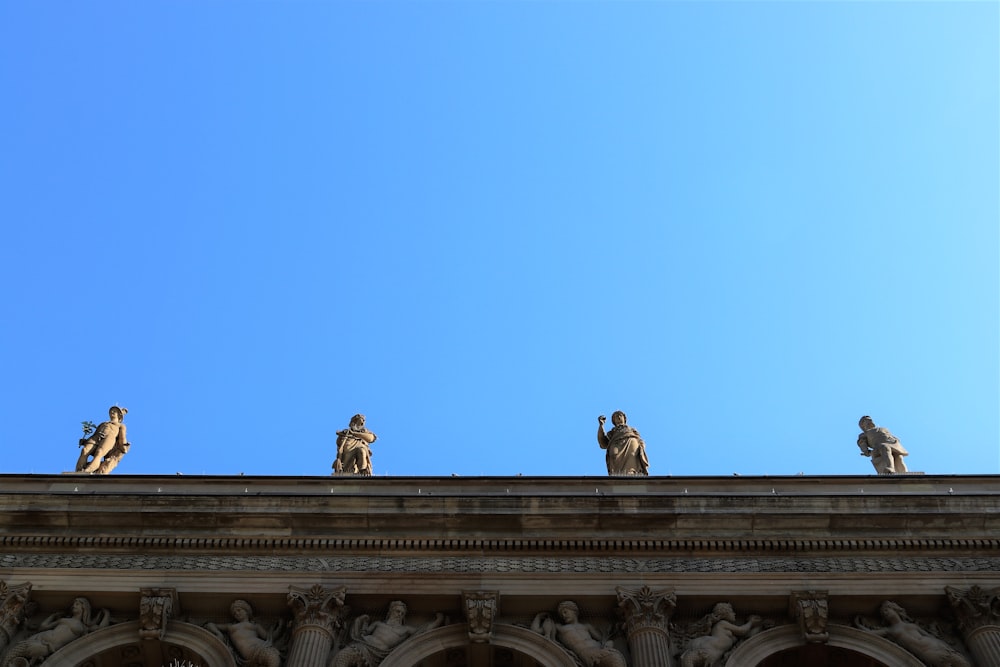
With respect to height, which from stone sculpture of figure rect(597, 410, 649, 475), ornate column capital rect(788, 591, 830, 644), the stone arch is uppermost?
stone sculpture of figure rect(597, 410, 649, 475)

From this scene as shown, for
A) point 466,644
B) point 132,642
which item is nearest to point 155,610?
point 132,642

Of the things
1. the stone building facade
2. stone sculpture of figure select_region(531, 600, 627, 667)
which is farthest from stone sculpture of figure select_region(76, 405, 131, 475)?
→ stone sculpture of figure select_region(531, 600, 627, 667)

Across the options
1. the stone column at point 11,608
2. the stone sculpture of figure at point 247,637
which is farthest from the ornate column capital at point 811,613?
the stone column at point 11,608

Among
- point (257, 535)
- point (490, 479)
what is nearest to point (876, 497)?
point (490, 479)

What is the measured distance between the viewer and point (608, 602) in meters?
22.4

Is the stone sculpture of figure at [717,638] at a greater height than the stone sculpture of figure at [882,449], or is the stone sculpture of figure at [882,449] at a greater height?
the stone sculpture of figure at [882,449]

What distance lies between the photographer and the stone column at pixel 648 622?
832 inches

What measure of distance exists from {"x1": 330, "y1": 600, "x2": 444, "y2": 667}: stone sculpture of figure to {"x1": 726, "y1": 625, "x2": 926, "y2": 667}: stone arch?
5.08 metres

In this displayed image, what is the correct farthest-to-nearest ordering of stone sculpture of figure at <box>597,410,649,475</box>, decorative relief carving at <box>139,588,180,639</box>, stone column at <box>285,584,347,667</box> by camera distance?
1. stone sculpture of figure at <box>597,410,649,475</box>
2. decorative relief carving at <box>139,588,180,639</box>
3. stone column at <box>285,584,347,667</box>

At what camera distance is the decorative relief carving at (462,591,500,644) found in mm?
21781

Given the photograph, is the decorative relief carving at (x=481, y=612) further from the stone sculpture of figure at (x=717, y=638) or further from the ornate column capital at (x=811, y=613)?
the ornate column capital at (x=811, y=613)

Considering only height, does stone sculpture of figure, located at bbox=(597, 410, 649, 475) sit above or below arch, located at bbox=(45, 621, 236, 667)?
above

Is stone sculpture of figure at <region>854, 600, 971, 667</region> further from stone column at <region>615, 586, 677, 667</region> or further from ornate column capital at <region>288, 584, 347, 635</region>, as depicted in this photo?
ornate column capital at <region>288, 584, 347, 635</region>

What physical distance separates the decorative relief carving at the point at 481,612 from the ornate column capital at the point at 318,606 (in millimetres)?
2099
